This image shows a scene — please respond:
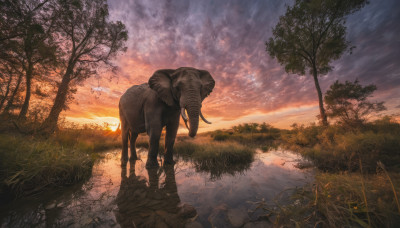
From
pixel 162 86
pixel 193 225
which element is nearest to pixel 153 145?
pixel 162 86

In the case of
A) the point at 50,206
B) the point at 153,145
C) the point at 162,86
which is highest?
the point at 162,86

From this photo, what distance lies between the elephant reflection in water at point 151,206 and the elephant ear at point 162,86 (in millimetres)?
2136

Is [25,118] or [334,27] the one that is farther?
Answer: [334,27]

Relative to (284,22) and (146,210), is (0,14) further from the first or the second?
(284,22)

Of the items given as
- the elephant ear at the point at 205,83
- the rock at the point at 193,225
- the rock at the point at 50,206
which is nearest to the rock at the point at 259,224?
the rock at the point at 193,225

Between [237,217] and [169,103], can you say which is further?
[169,103]

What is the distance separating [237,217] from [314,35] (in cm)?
1542

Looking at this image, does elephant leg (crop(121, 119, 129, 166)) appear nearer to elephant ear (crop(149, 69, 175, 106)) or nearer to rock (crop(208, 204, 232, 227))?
elephant ear (crop(149, 69, 175, 106))

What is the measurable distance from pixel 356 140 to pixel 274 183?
11.8 feet

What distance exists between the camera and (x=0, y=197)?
68.6 inches

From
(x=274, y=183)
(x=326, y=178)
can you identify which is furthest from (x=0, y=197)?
(x=326, y=178)

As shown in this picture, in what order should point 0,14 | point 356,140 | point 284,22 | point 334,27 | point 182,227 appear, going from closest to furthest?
point 182,227, point 356,140, point 0,14, point 334,27, point 284,22

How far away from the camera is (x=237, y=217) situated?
1552mm

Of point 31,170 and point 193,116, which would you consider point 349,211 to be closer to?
point 193,116
